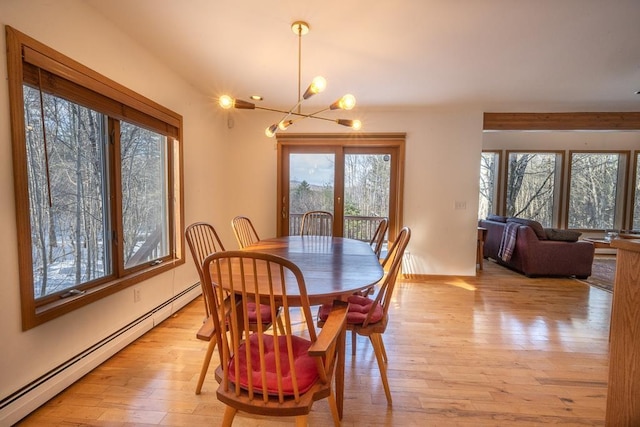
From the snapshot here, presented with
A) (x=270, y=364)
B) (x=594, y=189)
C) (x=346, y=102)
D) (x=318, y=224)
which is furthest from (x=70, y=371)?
(x=594, y=189)

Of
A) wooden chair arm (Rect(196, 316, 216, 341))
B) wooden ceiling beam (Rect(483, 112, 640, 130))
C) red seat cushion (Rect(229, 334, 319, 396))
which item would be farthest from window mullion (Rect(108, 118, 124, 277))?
wooden ceiling beam (Rect(483, 112, 640, 130))

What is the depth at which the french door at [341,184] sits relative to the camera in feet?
13.0

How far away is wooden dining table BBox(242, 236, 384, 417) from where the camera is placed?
1.25 metres

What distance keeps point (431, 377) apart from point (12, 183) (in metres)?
2.59

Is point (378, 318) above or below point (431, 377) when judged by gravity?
above

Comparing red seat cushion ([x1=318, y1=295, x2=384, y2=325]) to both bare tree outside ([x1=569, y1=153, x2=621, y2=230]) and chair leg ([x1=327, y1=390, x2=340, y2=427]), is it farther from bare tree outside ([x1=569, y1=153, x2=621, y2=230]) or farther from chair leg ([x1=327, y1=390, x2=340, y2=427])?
bare tree outside ([x1=569, y1=153, x2=621, y2=230])

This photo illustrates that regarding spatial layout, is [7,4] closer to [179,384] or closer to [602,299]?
[179,384]

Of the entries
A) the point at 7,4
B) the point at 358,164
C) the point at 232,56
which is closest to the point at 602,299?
the point at 358,164

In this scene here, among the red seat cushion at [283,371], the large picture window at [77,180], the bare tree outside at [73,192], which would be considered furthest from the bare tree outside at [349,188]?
the red seat cushion at [283,371]

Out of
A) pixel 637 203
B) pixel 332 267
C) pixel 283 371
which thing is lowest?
pixel 283 371

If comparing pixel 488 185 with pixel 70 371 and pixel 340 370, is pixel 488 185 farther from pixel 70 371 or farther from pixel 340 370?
pixel 70 371

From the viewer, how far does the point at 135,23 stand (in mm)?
1985

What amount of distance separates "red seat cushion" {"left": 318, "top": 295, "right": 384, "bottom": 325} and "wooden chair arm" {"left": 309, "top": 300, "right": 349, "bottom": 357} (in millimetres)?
333

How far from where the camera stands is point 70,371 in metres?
1.67
